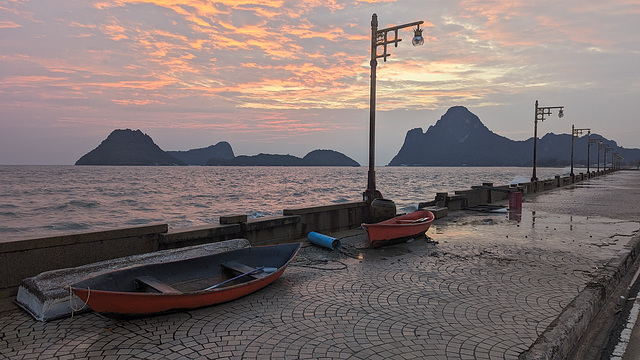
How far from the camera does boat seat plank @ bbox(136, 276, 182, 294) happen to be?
545 centimetres

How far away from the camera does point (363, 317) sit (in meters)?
5.31

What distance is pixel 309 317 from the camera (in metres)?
5.34

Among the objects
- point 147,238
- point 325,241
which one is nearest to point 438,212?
point 325,241

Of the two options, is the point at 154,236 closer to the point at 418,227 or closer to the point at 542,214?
the point at 418,227

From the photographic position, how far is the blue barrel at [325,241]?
9578 mm

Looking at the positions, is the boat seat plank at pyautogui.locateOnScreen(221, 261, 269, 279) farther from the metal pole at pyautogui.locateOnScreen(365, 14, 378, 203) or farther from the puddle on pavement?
the metal pole at pyautogui.locateOnScreen(365, 14, 378, 203)

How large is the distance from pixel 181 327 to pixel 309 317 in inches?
68.4

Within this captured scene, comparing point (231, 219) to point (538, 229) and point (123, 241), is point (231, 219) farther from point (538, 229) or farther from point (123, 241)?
point (538, 229)

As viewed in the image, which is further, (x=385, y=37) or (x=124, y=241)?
(x=385, y=37)

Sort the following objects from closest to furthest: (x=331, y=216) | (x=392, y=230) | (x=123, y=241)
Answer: (x=123, y=241), (x=392, y=230), (x=331, y=216)

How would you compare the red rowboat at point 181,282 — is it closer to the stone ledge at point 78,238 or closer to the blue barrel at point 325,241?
the stone ledge at point 78,238

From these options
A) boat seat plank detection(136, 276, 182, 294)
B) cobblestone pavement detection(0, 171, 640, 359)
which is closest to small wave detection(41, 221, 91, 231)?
cobblestone pavement detection(0, 171, 640, 359)

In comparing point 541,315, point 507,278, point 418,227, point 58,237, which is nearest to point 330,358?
point 541,315

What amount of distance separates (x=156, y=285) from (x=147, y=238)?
2236 millimetres
